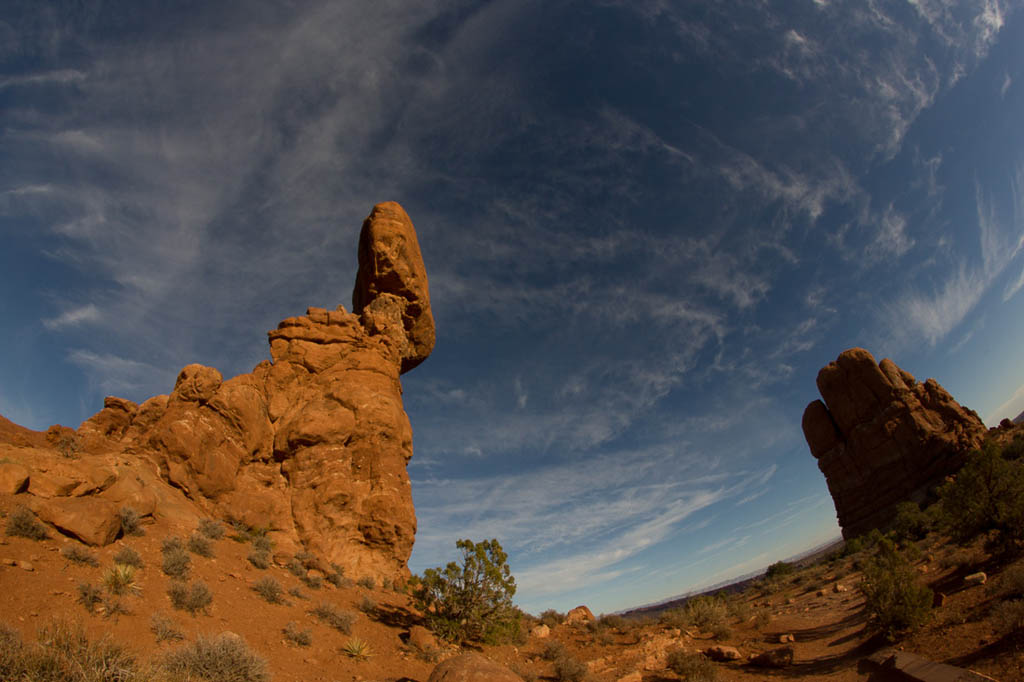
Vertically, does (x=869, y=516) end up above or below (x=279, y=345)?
below

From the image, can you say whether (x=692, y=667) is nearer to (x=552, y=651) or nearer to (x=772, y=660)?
(x=772, y=660)

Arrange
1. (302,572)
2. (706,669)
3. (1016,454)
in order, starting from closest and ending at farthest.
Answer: (706,669) → (302,572) → (1016,454)

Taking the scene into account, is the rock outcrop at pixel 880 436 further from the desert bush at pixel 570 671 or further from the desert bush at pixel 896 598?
the desert bush at pixel 570 671

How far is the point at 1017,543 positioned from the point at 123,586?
897 inches

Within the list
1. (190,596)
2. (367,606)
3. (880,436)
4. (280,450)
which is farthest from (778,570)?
(190,596)

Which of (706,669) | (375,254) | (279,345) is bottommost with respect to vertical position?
(706,669)

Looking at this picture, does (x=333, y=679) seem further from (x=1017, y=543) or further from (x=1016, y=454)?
(x=1016, y=454)

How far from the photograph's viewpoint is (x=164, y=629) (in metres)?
7.52

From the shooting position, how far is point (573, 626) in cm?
2033

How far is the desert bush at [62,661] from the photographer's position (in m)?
4.36

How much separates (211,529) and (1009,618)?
20.0 metres

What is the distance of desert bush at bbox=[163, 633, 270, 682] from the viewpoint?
587 centimetres

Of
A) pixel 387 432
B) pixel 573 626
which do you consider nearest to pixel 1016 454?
pixel 573 626

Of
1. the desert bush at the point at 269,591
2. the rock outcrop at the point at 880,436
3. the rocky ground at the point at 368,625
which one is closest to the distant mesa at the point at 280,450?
the rocky ground at the point at 368,625
